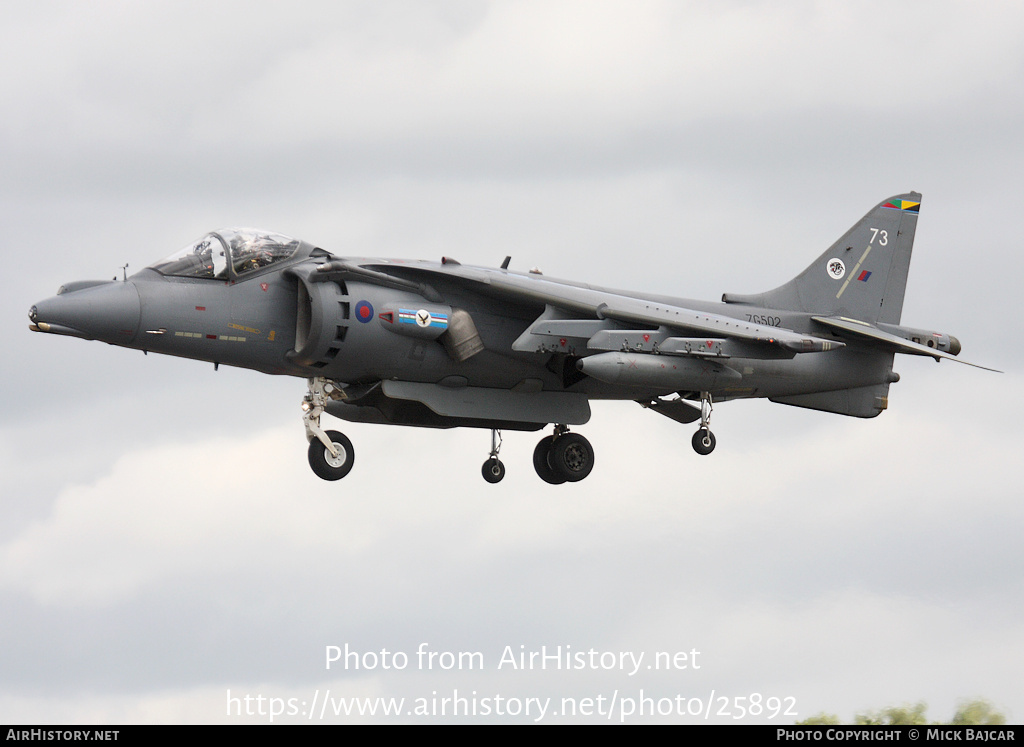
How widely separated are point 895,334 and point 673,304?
13.6ft

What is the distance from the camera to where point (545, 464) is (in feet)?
87.7

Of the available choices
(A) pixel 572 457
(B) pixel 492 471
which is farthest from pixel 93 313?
(A) pixel 572 457

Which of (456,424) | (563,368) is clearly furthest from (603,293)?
(456,424)

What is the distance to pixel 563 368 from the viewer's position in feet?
82.7

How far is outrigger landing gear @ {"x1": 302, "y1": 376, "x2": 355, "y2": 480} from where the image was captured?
23672 mm

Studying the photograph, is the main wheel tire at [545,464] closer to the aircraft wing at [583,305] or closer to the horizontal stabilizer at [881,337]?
the aircraft wing at [583,305]

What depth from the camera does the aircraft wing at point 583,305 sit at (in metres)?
23.7

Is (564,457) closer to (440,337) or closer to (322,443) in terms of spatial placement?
(440,337)

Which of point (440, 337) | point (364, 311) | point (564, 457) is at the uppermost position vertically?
point (364, 311)

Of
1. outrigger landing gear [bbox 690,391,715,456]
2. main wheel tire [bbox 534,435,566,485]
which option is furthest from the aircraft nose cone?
outrigger landing gear [bbox 690,391,715,456]

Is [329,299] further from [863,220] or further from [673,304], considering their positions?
[863,220]

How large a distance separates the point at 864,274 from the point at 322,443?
1029cm

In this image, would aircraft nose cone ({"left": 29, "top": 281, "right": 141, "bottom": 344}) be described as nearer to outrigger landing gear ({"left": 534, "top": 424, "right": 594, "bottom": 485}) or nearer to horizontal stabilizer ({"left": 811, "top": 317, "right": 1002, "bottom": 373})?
outrigger landing gear ({"left": 534, "top": 424, "right": 594, "bottom": 485})
